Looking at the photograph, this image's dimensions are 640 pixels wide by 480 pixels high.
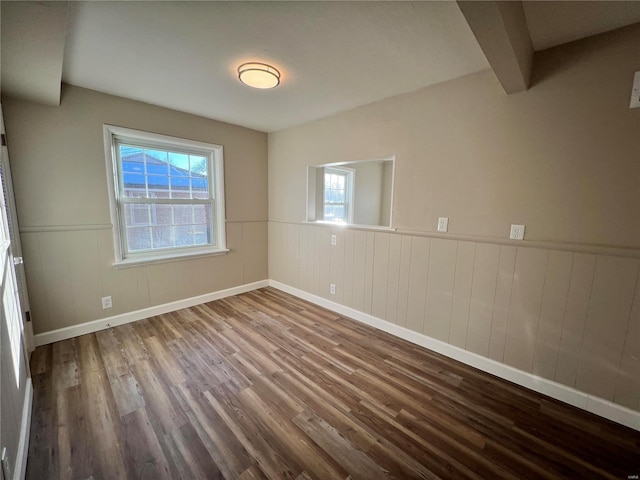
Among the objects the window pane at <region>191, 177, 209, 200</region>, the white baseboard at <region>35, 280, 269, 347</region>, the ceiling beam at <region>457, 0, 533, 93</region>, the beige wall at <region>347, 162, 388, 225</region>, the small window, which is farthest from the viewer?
the beige wall at <region>347, 162, 388, 225</region>

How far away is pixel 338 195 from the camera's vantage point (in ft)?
15.8

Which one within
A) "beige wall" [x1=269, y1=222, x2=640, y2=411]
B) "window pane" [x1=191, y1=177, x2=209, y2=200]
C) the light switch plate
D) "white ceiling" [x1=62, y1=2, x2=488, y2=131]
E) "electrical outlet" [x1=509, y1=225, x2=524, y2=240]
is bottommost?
"beige wall" [x1=269, y1=222, x2=640, y2=411]

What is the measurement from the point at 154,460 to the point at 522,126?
314 cm

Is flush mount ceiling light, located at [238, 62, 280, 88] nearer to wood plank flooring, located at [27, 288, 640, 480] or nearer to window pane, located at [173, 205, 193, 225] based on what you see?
window pane, located at [173, 205, 193, 225]

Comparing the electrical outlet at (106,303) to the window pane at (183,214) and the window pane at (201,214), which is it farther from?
the window pane at (201,214)

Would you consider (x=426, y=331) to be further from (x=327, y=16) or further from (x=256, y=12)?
(x=256, y=12)

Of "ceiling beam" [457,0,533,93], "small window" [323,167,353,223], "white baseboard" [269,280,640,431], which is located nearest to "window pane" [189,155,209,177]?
"small window" [323,167,353,223]

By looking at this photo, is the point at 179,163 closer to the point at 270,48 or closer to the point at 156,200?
the point at 156,200

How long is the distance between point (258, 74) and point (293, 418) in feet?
8.15

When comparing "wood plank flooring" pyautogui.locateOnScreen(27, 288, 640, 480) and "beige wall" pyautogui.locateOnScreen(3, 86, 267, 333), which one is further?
"beige wall" pyautogui.locateOnScreen(3, 86, 267, 333)

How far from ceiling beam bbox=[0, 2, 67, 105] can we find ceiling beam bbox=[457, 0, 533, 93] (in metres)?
1.96

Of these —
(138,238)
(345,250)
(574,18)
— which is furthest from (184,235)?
(574,18)

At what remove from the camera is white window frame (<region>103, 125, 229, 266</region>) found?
108 inches

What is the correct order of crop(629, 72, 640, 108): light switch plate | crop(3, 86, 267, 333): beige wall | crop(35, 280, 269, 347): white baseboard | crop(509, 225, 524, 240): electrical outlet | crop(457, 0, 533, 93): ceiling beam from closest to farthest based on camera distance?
crop(457, 0, 533, 93): ceiling beam < crop(629, 72, 640, 108): light switch plate < crop(509, 225, 524, 240): electrical outlet < crop(3, 86, 267, 333): beige wall < crop(35, 280, 269, 347): white baseboard
